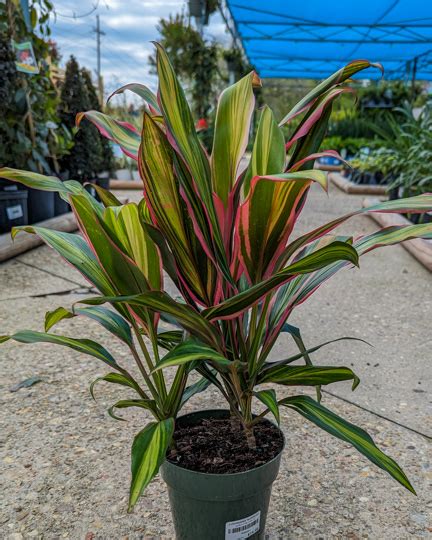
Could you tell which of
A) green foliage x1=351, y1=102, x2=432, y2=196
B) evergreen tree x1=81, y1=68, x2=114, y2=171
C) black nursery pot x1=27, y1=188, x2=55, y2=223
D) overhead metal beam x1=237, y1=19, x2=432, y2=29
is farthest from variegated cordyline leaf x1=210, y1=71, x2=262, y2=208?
overhead metal beam x1=237, y1=19, x2=432, y2=29

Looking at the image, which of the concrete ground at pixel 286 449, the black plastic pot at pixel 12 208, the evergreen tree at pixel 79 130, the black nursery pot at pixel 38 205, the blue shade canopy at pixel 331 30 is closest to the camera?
the concrete ground at pixel 286 449

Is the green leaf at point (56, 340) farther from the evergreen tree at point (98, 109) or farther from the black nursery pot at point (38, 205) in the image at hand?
the evergreen tree at point (98, 109)

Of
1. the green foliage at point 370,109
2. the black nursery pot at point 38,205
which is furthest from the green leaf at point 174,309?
the green foliage at point 370,109

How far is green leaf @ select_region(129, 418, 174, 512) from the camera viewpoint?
77 centimetres

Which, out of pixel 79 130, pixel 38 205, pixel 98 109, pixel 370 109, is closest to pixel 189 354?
pixel 38 205

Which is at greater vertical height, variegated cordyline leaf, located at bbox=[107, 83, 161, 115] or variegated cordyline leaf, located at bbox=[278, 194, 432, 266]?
variegated cordyline leaf, located at bbox=[107, 83, 161, 115]

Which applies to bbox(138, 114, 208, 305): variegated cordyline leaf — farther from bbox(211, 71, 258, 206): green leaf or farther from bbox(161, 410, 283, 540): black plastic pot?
bbox(161, 410, 283, 540): black plastic pot

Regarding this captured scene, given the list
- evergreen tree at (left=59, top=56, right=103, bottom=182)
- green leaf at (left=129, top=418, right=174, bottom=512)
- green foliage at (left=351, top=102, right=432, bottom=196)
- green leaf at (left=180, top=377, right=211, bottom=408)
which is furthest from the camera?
evergreen tree at (left=59, top=56, right=103, bottom=182)

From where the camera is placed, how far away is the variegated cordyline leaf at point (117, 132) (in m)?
1.06

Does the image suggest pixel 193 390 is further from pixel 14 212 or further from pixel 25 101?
pixel 25 101

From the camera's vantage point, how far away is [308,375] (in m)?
0.99

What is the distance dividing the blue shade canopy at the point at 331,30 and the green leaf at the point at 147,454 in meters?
7.20

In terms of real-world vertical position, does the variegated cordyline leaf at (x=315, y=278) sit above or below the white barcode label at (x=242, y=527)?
above

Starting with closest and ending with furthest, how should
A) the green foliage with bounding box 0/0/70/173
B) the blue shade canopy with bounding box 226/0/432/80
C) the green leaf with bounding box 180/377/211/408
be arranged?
the green leaf with bounding box 180/377/211/408 < the green foliage with bounding box 0/0/70/173 < the blue shade canopy with bounding box 226/0/432/80
